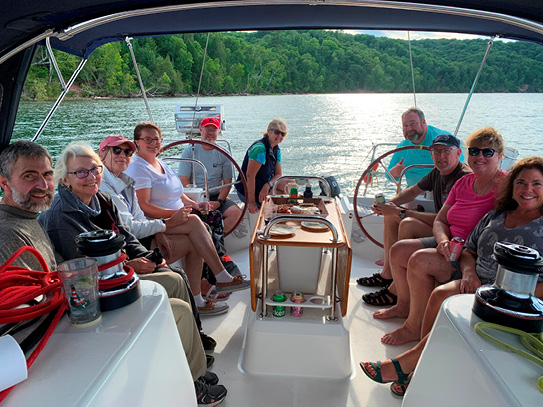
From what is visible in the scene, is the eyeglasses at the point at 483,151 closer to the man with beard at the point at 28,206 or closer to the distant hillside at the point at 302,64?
the man with beard at the point at 28,206

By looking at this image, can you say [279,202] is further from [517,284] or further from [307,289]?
[517,284]

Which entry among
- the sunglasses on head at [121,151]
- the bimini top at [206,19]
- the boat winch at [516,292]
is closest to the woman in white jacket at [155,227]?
the sunglasses on head at [121,151]

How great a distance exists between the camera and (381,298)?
2.22 m

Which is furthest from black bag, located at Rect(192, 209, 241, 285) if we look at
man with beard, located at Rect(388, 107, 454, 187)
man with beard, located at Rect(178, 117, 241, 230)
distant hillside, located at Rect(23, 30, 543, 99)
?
distant hillside, located at Rect(23, 30, 543, 99)

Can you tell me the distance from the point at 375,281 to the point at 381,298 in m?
0.26

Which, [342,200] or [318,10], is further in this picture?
[342,200]

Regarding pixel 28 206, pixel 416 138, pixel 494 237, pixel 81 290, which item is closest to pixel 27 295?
pixel 81 290

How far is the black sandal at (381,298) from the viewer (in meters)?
2.20

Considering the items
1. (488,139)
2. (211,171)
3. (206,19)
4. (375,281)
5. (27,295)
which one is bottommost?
(375,281)

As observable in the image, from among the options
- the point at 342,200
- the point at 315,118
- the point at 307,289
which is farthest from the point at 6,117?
the point at 315,118

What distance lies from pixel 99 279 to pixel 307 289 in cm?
108

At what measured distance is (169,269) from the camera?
1.61m

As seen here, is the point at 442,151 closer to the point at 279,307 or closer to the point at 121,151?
the point at 279,307

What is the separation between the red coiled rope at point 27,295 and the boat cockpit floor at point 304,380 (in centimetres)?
84
